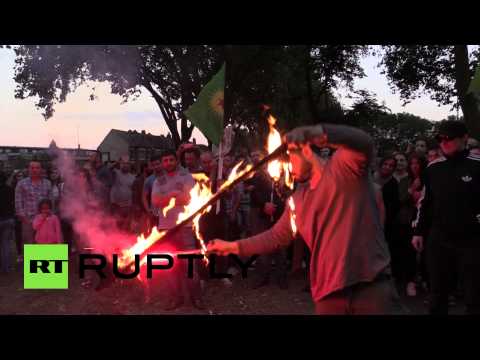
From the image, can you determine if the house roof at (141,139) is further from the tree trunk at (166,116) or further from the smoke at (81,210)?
the smoke at (81,210)

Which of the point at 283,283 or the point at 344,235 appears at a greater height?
the point at 344,235

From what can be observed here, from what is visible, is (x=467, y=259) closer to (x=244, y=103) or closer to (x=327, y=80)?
(x=244, y=103)

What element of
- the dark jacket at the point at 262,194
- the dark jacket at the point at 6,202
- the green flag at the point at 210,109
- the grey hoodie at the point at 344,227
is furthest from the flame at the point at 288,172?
the dark jacket at the point at 6,202

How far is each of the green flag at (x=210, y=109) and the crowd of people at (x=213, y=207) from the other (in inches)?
22.7

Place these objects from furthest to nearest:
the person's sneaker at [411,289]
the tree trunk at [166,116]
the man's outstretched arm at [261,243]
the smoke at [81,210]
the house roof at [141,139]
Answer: the house roof at [141,139]
the tree trunk at [166,116]
the smoke at [81,210]
the person's sneaker at [411,289]
the man's outstretched arm at [261,243]

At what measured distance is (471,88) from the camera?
6371 millimetres

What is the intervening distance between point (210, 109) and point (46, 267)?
4.21m

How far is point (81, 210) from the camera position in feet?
28.5

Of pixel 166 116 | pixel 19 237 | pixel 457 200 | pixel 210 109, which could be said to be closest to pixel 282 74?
pixel 166 116

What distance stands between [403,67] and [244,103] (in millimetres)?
8370

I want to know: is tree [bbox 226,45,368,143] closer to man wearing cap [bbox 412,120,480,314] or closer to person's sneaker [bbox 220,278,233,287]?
person's sneaker [bbox 220,278,233,287]

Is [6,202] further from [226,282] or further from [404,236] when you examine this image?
[404,236]

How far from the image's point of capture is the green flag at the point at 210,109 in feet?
22.0

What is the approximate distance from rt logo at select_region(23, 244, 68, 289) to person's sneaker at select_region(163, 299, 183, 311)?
208 cm
